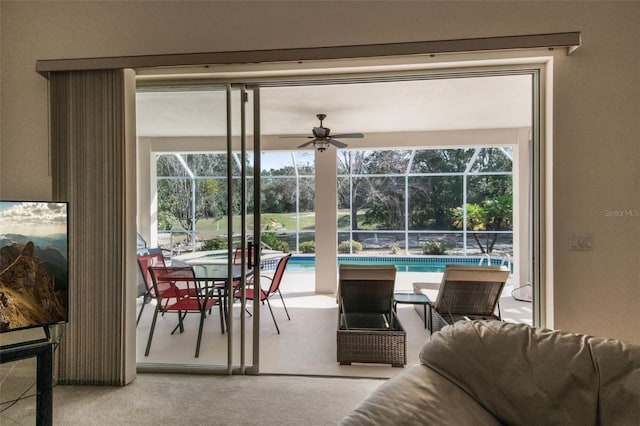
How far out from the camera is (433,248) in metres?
8.45

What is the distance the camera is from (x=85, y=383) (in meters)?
2.37

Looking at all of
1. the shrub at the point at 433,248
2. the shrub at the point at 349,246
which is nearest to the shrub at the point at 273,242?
the shrub at the point at 349,246

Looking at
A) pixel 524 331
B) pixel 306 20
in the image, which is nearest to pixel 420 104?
pixel 306 20

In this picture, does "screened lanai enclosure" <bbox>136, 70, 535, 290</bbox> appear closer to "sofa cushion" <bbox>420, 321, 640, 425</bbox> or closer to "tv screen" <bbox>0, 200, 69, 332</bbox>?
"tv screen" <bbox>0, 200, 69, 332</bbox>

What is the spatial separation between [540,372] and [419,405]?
1.59 ft

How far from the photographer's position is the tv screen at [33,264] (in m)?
1.90

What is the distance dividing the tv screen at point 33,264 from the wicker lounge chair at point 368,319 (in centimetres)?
205

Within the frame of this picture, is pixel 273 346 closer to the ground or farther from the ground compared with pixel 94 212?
closer to the ground

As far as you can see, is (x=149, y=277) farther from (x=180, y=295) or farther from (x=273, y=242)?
(x=273, y=242)

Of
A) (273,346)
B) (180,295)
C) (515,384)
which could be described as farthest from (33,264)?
(515,384)

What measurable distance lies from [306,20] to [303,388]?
8.68 ft

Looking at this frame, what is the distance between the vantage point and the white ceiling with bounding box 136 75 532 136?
2.61 meters

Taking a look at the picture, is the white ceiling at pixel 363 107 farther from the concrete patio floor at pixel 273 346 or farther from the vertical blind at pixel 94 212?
the concrete patio floor at pixel 273 346

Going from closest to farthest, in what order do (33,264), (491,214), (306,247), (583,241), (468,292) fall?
(33,264)
(583,241)
(468,292)
(491,214)
(306,247)
